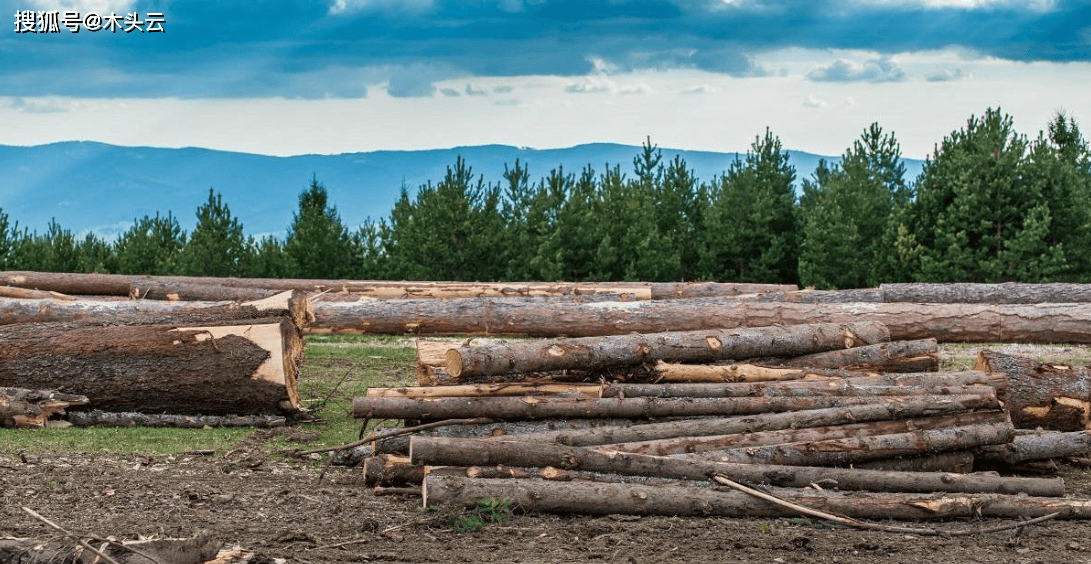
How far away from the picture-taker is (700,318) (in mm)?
15828

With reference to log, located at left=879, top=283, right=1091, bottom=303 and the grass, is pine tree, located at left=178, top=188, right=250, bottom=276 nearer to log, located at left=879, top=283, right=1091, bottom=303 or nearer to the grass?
the grass

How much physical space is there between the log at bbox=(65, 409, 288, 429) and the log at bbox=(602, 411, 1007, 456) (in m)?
4.73

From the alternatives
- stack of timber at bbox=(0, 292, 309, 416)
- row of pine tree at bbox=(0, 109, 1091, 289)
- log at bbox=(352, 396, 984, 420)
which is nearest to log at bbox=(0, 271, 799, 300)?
row of pine tree at bbox=(0, 109, 1091, 289)

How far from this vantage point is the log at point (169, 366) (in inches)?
438

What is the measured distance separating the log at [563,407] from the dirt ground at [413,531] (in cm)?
72

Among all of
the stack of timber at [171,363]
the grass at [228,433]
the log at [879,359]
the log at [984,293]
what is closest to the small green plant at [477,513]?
the grass at [228,433]

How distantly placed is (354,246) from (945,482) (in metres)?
28.9

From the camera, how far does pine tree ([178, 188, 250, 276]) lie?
1359 inches

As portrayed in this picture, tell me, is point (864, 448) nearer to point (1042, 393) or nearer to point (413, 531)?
point (1042, 393)

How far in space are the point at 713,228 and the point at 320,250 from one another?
12.4m

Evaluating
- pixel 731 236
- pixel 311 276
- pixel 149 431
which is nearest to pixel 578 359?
pixel 149 431

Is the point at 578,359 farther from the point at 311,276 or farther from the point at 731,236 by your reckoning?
the point at 311,276

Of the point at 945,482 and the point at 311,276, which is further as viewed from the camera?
the point at 311,276

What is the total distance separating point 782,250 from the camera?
2941cm
